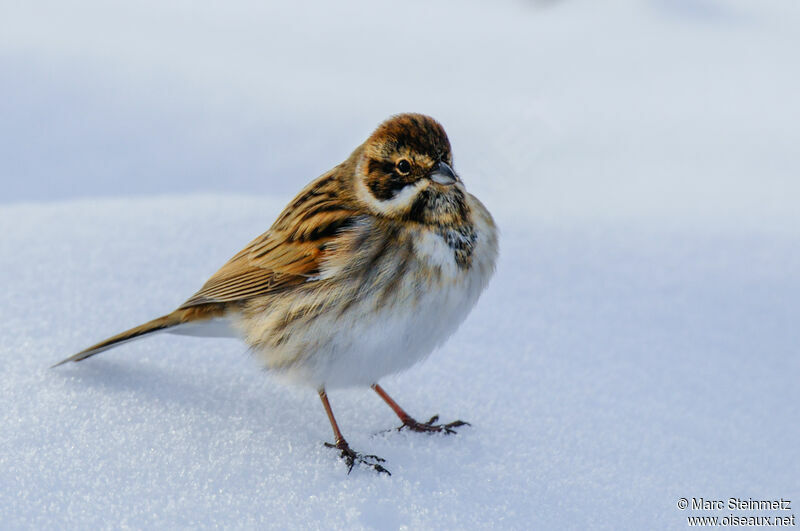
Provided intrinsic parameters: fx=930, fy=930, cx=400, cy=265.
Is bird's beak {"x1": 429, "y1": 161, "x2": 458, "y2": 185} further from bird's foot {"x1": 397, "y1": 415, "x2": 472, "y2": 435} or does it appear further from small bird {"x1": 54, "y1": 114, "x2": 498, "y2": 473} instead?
bird's foot {"x1": 397, "y1": 415, "x2": 472, "y2": 435}

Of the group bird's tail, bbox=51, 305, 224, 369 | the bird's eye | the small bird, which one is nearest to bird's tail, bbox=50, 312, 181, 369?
bird's tail, bbox=51, 305, 224, 369

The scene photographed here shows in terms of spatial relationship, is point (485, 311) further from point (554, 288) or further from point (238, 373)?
point (238, 373)

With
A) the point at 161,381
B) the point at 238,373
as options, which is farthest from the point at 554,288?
the point at 161,381

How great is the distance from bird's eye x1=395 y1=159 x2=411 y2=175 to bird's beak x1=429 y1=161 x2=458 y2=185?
10 centimetres

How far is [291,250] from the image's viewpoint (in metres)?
4.03

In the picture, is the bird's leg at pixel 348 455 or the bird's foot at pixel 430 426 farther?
the bird's foot at pixel 430 426

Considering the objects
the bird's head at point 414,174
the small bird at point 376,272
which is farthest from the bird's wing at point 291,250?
the bird's head at point 414,174

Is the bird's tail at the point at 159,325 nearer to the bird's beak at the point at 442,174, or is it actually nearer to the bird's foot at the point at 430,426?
the bird's foot at the point at 430,426

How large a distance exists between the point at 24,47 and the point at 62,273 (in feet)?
10.8

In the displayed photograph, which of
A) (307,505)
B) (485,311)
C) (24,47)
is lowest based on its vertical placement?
(307,505)

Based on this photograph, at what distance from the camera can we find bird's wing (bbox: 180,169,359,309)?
391 cm

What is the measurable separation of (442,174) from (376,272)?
0.47 m

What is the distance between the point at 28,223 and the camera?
5477 millimetres

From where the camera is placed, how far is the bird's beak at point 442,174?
373 centimetres
